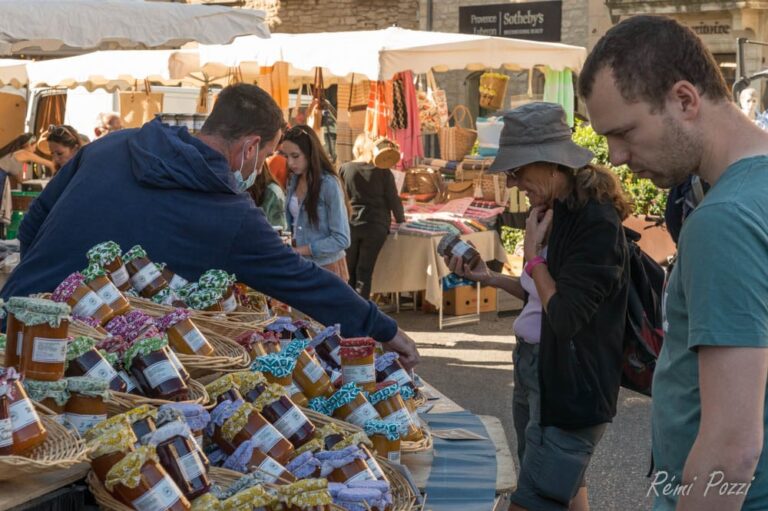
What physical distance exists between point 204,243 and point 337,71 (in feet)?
20.9

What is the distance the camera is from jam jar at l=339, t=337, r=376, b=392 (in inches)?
123

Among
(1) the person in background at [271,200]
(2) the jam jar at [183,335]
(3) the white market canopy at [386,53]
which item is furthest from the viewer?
(3) the white market canopy at [386,53]

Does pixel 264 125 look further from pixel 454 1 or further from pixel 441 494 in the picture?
pixel 454 1

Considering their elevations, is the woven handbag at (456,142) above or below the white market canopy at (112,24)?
below

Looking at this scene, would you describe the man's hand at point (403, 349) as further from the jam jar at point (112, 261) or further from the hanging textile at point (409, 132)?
the hanging textile at point (409, 132)

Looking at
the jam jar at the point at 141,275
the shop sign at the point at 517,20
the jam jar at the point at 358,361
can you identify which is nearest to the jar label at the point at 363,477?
the jam jar at the point at 358,361

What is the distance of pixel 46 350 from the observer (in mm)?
2434

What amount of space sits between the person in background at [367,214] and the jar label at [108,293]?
666cm

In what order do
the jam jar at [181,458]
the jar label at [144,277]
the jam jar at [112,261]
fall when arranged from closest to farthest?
1. the jam jar at [181,458]
2. the jam jar at [112,261]
3. the jar label at [144,277]

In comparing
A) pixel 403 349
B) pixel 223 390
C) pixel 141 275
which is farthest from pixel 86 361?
pixel 403 349

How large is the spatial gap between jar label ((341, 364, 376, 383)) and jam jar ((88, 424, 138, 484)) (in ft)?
3.23

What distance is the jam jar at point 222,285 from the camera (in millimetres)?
3377

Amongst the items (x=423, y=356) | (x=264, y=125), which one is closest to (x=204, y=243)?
(x=264, y=125)

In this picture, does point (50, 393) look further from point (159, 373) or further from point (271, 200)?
point (271, 200)
